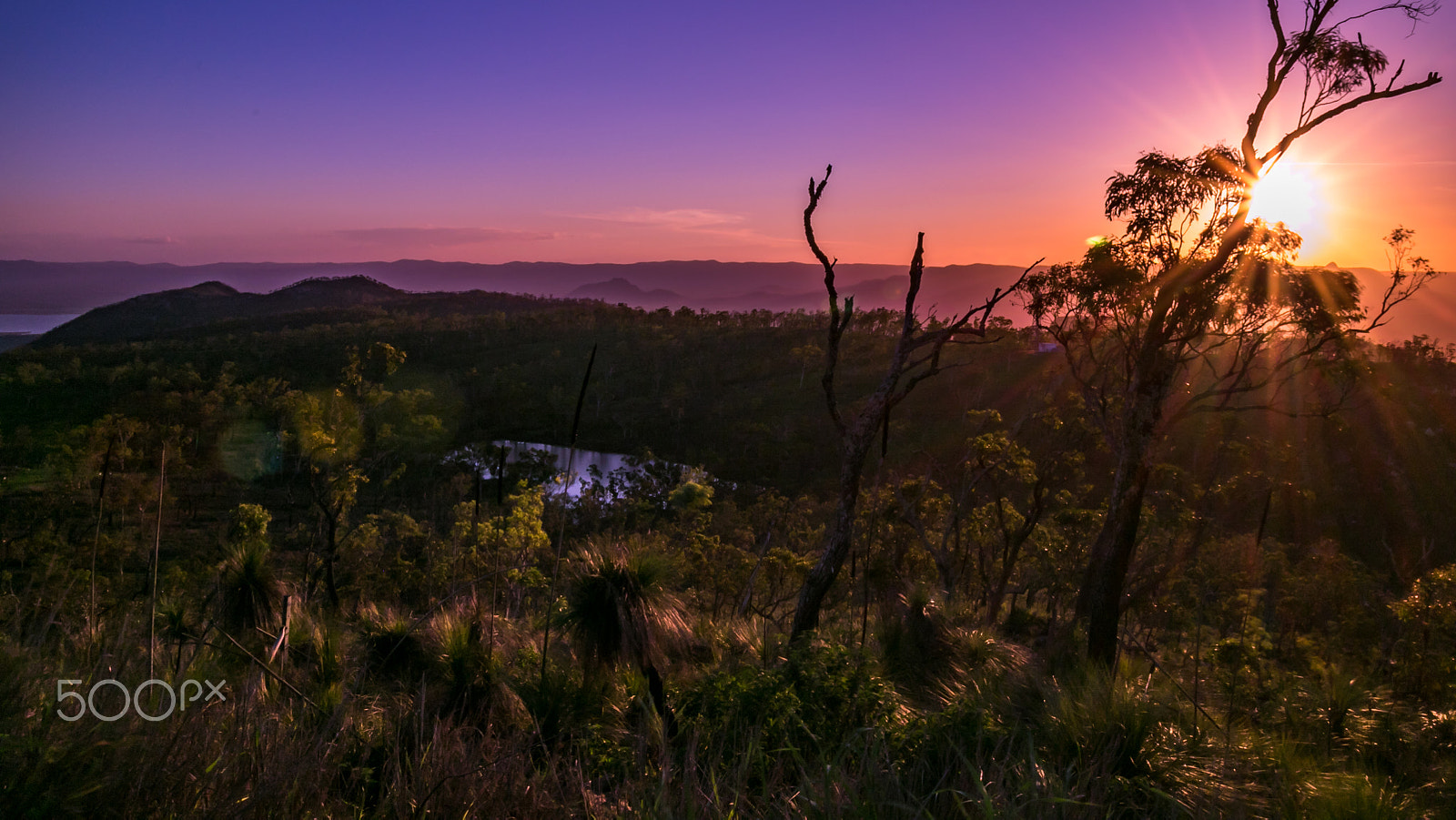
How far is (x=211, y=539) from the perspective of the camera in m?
39.3

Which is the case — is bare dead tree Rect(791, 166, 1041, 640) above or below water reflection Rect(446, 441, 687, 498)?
above

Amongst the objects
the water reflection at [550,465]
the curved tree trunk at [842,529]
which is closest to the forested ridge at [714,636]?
the curved tree trunk at [842,529]

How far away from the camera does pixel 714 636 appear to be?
8.35 m

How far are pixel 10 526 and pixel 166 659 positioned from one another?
42749 mm

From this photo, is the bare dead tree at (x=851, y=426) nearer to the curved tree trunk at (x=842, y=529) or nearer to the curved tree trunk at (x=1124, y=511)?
the curved tree trunk at (x=842, y=529)

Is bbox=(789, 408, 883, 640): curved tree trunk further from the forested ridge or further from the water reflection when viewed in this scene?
the water reflection

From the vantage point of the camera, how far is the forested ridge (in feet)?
9.89

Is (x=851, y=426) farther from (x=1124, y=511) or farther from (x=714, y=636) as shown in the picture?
(x=1124, y=511)

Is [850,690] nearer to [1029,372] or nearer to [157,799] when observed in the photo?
[157,799]

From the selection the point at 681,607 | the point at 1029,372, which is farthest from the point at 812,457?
the point at 681,607

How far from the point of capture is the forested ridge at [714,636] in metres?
3.02

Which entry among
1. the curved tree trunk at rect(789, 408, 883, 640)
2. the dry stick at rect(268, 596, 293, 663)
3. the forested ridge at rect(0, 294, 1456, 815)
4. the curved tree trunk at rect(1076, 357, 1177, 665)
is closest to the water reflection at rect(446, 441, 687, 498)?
the forested ridge at rect(0, 294, 1456, 815)

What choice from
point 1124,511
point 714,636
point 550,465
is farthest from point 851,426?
point 550,465

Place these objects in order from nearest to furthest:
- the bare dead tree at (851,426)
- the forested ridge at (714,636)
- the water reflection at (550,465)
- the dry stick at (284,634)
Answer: the forested ridge at (714,636), the dry stick at (284,634), the bare dead tree at (851,426), the water reflection at (550,465)
